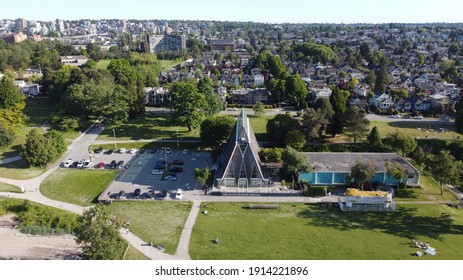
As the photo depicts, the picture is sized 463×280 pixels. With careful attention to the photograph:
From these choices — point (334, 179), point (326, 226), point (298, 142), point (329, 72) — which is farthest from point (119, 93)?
point (329, 72)

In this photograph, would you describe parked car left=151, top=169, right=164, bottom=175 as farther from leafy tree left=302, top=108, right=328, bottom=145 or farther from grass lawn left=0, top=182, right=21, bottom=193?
leafy tree left=302, top=108, right=328, bottom=145

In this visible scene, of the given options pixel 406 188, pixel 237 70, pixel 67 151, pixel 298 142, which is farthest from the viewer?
pixel 237 70

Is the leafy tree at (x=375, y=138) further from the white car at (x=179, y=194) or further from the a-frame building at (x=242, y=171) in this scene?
the white car at (x=179, y=194)

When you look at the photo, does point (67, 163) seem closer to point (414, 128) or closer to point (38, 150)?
point (38, 150)

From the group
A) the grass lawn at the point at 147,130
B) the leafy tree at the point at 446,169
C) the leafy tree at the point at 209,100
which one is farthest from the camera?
the leafy tree at the point at 209,100

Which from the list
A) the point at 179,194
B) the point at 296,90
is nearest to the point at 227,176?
the point at 179,194

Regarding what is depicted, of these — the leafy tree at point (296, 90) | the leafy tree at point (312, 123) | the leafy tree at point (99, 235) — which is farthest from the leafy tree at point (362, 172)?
the leafy tree at point (296, 90)
